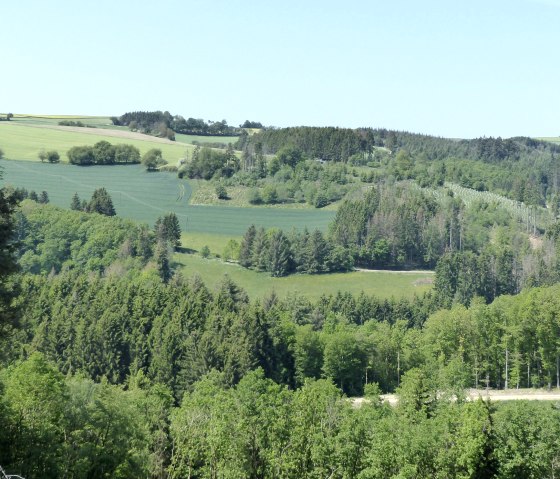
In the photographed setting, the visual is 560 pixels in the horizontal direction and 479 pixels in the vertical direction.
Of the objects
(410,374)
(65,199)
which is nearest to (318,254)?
(65,199)

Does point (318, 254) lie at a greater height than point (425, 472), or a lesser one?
lesser

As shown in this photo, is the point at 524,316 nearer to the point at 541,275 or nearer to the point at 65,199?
the point at 541,275

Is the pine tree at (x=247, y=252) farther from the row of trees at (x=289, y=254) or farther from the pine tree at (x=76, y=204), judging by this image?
the pine tree at (x=76, y=204)

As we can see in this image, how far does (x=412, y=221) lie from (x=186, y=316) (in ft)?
321

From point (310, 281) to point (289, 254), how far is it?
342 inches

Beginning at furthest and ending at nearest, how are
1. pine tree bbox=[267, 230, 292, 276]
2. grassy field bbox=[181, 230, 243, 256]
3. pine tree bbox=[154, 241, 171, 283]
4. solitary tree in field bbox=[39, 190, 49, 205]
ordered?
solitary tree in field bbox=[39, 190, 49, 205], grassy field bbox=[181, 230, 243, 256], pine tree bbox=[267, 230, 292, 276], pine tree bbox=[154, 241, 171, 283]

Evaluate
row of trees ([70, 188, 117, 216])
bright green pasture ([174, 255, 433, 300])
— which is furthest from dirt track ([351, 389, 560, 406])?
row of trees ([70, 188, 117, 216])

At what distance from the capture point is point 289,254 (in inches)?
6634

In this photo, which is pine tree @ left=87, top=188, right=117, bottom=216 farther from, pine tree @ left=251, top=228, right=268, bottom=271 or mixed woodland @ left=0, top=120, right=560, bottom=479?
pine tree @ left=251, top=228, right=268, bottom=271

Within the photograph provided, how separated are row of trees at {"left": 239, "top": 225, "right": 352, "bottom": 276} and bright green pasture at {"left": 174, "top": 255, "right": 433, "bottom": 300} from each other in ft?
7.06

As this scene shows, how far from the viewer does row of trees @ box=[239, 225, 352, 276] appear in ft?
546

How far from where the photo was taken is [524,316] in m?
94.0

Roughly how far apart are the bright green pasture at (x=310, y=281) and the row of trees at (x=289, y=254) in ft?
7.06

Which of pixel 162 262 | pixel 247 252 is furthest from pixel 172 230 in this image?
pixel 162 262
